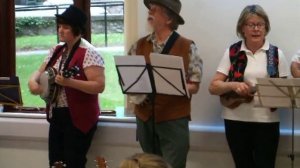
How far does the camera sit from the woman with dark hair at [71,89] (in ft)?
10.9

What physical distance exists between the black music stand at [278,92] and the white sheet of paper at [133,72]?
65 centimetres

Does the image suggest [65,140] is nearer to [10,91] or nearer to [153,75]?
[10,91]

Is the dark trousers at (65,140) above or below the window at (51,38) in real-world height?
below

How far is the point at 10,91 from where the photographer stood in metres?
3.65

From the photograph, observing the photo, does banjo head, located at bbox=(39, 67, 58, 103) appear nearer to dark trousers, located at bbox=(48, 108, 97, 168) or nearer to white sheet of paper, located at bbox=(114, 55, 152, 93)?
dark trousers, located at bbox=(48, 108, 97, 168)

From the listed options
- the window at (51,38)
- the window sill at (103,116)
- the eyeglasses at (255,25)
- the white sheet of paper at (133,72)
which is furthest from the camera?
the window at (51,38)

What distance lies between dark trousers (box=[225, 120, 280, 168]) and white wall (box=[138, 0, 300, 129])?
417 mm

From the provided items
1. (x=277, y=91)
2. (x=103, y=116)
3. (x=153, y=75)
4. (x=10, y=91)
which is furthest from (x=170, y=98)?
(x=10, y=91)

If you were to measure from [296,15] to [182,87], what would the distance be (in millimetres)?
1232

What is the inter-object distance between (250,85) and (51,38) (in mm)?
2026

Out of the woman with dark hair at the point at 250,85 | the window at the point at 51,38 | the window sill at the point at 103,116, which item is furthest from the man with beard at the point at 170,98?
the window at the point at 51,38

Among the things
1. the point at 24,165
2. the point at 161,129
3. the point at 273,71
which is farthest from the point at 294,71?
the point at 24,165

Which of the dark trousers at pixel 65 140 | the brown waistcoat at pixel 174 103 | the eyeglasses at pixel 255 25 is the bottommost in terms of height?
the dark trousers at pixel 65 140

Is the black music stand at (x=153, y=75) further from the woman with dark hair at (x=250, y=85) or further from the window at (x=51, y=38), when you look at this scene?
the window at (x=51, y=38)
